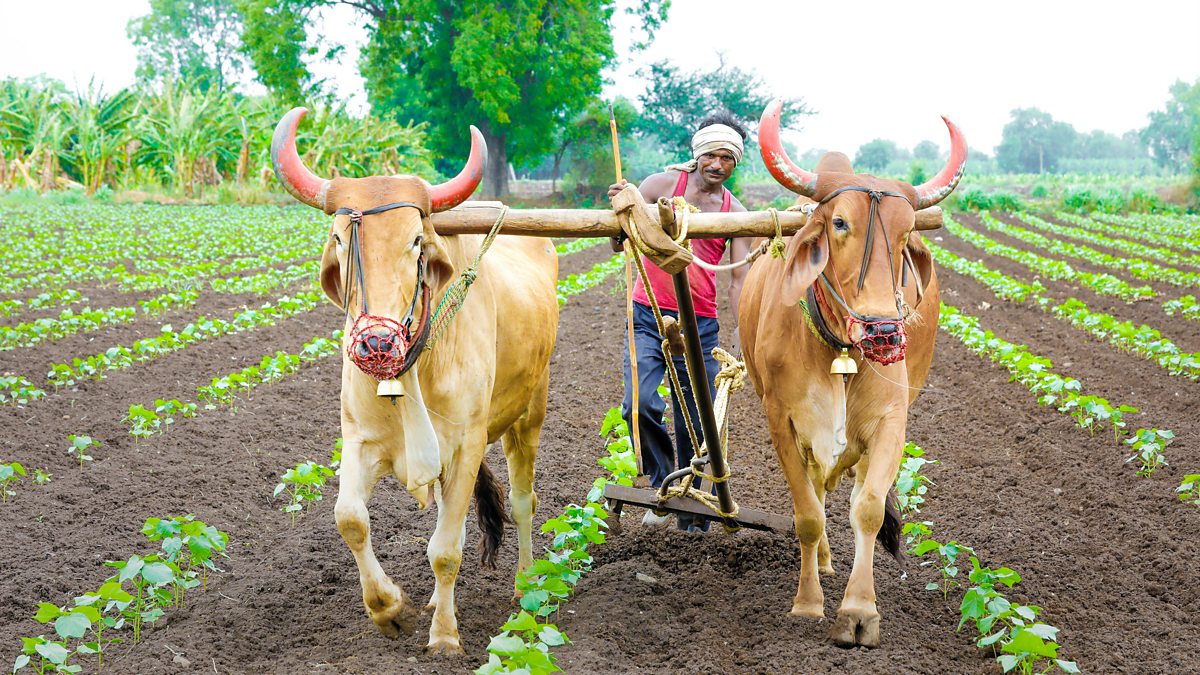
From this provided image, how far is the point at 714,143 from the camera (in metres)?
5.87

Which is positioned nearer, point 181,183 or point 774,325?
point 774,325

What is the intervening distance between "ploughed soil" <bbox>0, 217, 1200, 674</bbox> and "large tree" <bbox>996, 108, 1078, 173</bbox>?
118439 mm

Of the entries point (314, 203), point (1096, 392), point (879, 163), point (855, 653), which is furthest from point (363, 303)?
point (879, 163)

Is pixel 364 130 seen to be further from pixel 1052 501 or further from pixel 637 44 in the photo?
pixel 1052 501

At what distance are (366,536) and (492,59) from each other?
1291 inches

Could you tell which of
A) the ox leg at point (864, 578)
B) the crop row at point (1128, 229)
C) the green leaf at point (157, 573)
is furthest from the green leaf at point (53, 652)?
the crop row at point (1128, 229)

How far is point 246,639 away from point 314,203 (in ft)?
5.90

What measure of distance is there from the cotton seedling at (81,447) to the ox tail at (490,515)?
2.87 meters

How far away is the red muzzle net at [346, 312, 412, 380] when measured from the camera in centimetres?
358

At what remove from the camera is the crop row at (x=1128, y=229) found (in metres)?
26.6

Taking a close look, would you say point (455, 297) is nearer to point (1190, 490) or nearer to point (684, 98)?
point (1190, 490)

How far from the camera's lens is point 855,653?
13.7ft

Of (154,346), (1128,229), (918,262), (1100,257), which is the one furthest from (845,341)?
(1128,229)

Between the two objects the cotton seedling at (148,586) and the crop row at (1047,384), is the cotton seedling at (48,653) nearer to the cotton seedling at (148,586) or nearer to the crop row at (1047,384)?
the cotton seedling at (148,586)
